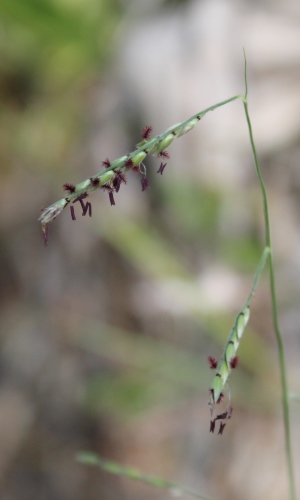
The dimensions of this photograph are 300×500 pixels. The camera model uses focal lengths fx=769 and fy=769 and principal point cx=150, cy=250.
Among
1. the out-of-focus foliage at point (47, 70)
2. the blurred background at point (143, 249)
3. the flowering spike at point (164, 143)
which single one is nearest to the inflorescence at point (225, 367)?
the flowering spike at point (164, 143)

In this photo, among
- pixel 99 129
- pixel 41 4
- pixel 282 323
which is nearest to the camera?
pixel 282 323

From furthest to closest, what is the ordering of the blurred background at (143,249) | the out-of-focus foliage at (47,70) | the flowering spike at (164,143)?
1. the out-of-focus foliage at (47,70)
2. the blurred background at (143,249)
3. the flowering spike at (164,143)

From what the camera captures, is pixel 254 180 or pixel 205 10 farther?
pixel 205 10

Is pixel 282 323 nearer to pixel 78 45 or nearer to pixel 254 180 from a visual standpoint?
pixel 254 180

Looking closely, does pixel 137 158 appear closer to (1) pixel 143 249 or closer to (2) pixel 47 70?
(1) pixel 143 249

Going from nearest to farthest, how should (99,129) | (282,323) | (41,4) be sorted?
(282,323), (41,4), (99,129)

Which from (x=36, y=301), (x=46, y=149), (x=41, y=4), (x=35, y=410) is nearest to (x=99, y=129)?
(x=46, y=149)

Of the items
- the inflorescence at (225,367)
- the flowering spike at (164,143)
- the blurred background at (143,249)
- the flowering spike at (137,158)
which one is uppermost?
the blurred background at (143,249)

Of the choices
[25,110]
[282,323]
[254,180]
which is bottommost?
[282,323]

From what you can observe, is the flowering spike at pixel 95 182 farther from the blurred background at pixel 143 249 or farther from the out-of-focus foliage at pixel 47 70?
the out-of-focus foliage at pixel 47 70
